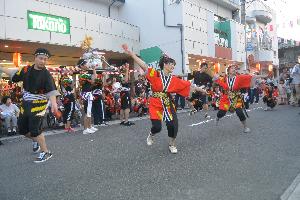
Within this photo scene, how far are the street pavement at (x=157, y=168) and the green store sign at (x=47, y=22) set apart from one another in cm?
912

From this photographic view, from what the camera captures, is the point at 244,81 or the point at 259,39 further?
the point at 259,39

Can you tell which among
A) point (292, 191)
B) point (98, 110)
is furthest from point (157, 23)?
Result: point (292, 191)

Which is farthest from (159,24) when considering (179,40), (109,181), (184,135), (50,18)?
(109,181)

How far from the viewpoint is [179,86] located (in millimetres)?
7191

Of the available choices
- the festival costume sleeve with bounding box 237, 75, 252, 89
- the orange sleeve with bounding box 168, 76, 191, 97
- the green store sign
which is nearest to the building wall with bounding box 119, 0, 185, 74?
the green store sign

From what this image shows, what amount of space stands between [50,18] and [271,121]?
36.6 ft

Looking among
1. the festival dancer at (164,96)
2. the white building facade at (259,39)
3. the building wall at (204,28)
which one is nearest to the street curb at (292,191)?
the festival dancer at (164,96)

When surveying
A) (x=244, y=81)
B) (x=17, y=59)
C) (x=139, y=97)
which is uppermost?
(x=17, y=59)

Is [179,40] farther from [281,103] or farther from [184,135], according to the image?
[184,135]

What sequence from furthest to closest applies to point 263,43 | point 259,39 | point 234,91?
point 263,43 < point 259,39 < point 234,91

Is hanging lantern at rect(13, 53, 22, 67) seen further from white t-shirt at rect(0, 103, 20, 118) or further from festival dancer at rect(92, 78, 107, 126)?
festival dancer at rect(92, 78, 107, 126)

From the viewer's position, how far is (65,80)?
10984 millimetres

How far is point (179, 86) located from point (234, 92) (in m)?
2.80

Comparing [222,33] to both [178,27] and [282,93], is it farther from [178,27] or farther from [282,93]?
[282,93]
